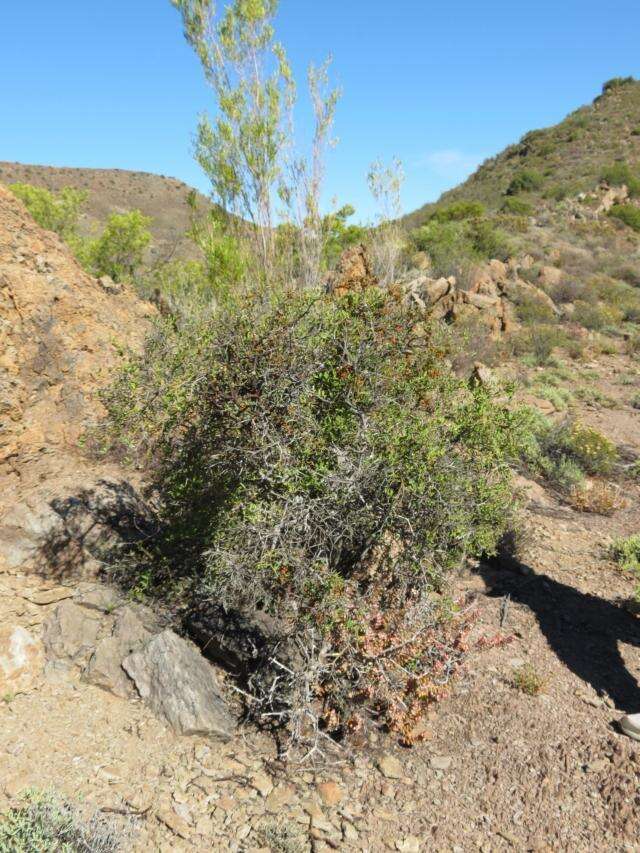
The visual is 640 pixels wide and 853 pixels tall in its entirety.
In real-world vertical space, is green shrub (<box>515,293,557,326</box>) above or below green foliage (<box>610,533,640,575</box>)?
above

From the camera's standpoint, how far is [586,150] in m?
37.9

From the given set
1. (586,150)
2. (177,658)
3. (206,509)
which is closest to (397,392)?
(206,509)

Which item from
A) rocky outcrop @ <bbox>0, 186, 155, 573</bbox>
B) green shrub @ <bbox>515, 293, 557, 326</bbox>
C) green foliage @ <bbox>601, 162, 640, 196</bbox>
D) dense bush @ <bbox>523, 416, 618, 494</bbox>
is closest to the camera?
rocky outcrop @ <bbox>0, 186, 155, 573</bbox>

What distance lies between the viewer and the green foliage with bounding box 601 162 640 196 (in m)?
31.2

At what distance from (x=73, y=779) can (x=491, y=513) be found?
136 inches

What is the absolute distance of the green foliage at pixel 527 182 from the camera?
3462 cm

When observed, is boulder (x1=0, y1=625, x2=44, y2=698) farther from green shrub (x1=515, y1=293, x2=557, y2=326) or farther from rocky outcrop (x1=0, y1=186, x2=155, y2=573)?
green shrub (x1=515, y1=293, x2=557, y2=326)

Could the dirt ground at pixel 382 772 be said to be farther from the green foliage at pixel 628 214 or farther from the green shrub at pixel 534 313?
the green foliage at pixel 628 214

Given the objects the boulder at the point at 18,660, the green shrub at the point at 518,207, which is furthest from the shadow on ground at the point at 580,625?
the green shrub at the point at 518,207

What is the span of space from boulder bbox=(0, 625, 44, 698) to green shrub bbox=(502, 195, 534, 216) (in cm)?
3190

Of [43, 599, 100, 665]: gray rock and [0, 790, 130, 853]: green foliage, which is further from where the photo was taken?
[43, 599, 100, 665]: gray rock

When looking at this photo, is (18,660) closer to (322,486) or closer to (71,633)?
(71,633)

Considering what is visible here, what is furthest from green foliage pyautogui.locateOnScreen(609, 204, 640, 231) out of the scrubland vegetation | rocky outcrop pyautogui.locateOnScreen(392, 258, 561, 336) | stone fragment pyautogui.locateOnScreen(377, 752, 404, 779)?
stone fragment pyautogui.locateOnScreen(377, 752, 404, 779)

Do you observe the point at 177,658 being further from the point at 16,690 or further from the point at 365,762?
the point at 365,762
